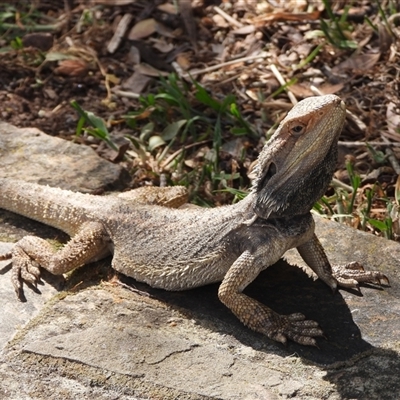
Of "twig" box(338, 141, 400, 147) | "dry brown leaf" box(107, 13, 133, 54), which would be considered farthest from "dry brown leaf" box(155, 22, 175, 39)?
"twig" box(338, 141, 400, 147)

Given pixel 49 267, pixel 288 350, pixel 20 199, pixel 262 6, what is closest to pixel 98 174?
pixel 20 199

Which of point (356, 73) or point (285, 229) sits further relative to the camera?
point (356, 73)

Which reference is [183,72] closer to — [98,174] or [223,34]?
[223,34]

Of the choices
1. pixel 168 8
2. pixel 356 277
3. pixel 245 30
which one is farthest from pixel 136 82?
→ pixel 356 277

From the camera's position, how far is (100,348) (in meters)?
4.54

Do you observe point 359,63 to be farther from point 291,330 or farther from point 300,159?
point 291,330

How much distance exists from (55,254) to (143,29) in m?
3.91

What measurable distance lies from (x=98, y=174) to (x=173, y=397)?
8.20 ft

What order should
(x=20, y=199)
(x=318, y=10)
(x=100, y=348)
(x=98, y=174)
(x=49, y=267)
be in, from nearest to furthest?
1. (x=100, y=348)
2. (x=49, y=267)
3. (x=20, y=199)
4. (x=98, y=174)
5. (x=318, y=10)

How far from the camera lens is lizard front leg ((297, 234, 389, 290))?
507 centimetres

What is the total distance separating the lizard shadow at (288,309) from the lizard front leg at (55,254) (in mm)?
293

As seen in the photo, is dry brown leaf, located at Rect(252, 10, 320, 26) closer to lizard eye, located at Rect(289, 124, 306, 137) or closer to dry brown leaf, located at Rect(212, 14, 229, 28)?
dry brown leaf, located at Rect(212, 14, 229, 28)

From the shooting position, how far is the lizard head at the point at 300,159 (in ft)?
15.0

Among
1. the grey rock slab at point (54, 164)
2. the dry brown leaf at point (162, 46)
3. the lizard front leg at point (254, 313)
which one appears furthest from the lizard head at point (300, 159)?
the dry brown leaf at point (162, 46)
